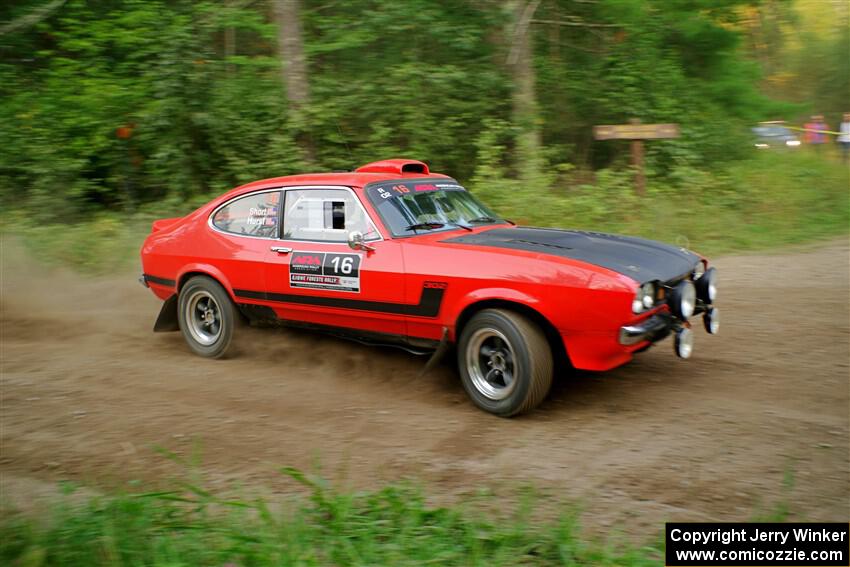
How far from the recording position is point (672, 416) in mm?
4992

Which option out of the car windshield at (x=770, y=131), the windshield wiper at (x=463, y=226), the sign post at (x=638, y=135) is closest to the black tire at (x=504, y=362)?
the windshield wiper at (x=463, y=226)

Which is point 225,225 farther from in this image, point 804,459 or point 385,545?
point 804,459

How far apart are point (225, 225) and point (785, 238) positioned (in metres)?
8.83

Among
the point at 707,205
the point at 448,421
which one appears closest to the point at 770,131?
the point at 707,205

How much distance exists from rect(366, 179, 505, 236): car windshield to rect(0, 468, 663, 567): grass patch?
2523 millimetres

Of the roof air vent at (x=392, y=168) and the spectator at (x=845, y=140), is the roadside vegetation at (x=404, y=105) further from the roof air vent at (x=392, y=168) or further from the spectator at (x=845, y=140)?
the roof air vent at (x=392, y=168)

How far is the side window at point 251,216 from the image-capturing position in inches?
255

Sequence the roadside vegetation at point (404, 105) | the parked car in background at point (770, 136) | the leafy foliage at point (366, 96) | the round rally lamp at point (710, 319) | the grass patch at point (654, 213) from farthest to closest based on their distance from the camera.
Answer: the parked car in background at point (770, 136)
the leafy foliage at point (366, 96)
the roadside vegetation at point (404, 105)
the grass patch at point (654, 213)
the round rally lamp at point (710, 319)

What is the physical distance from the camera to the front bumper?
478 cm

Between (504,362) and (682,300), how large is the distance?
125cm

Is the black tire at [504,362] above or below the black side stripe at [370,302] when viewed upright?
below

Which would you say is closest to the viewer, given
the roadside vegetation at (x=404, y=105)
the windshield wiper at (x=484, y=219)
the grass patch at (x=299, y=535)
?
the grass patch at (x=299, y=535)

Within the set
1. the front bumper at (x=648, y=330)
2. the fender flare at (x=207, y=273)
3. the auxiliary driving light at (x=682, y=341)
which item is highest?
the fender flare at (x=207, y=273)

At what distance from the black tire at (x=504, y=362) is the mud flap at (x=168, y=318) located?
3232 millimetres
